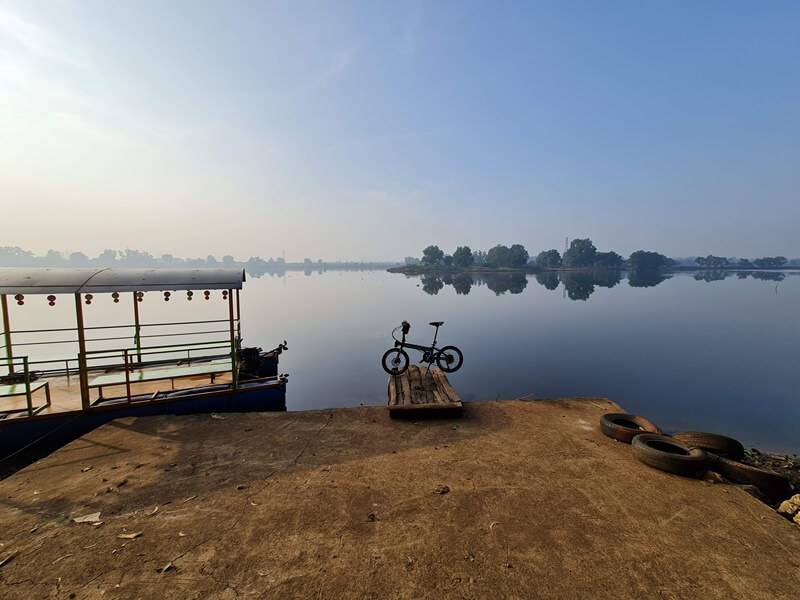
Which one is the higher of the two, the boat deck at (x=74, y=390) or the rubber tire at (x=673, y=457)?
the rubber tire at (x=673, y=457)

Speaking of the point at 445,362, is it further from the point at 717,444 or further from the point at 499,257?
the point at 499,257

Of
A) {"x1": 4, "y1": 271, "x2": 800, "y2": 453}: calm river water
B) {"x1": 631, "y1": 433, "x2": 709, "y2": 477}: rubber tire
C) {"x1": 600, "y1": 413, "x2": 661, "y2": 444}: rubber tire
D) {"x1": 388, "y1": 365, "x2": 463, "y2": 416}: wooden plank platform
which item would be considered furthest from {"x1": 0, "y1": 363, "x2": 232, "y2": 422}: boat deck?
{"x1": 631, "y1": 433, "x2": 709, "y2": 477}: rubber tire

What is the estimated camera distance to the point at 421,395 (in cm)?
1045

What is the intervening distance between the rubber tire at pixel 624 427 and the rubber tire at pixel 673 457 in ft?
1.29

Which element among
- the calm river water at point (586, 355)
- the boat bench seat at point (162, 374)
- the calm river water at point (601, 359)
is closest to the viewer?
the boat bench seat at point (162, 374)

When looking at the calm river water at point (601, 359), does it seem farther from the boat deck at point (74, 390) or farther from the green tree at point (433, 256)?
the green tree at point (433, 256)

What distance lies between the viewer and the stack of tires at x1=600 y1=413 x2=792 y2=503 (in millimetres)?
6664

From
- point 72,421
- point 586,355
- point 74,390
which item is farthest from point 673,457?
point 586,355

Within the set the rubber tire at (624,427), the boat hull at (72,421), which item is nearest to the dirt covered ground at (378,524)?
the rubber tire at (624,427)

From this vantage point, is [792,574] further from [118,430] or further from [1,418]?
[1,418]

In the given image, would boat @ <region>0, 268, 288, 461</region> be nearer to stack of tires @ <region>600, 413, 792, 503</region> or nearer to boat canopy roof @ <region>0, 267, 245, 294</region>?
boat canopy roof @ <region>0, 267, 245, 294</region>

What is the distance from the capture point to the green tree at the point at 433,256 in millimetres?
191000

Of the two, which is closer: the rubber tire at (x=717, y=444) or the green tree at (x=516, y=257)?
the rubber tire at (x=717, y=444)

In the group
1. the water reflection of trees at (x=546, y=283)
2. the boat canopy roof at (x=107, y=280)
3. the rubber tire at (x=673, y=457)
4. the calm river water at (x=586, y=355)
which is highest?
the boat canopy roof at (x=107, y=280)
